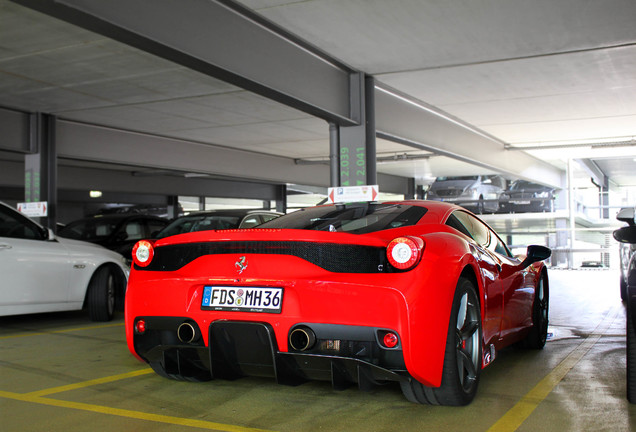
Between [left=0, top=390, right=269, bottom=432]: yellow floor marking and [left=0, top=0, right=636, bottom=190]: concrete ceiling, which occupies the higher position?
[left=0, top=0, right=636, bottom=190]: concrete ceiling

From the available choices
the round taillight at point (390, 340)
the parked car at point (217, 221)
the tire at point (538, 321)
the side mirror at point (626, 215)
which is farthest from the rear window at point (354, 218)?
the parked car at point (217, 221)

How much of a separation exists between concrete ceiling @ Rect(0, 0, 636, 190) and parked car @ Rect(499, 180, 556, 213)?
8965 mm

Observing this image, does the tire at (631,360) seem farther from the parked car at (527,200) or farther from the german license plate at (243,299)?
the parked car at (527,200)

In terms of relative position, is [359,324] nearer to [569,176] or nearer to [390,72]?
[390,72]

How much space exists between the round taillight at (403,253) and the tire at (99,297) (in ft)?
16.1

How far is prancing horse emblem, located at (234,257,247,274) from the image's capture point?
3268 millimetres

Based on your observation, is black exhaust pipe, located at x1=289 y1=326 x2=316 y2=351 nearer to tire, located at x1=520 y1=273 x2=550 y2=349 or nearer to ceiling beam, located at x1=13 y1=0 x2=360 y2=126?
tire, located at x1=520 y1=273 x2=550 y2=349

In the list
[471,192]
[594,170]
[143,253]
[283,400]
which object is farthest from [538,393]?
[594,170]

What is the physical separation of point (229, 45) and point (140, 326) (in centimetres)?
388

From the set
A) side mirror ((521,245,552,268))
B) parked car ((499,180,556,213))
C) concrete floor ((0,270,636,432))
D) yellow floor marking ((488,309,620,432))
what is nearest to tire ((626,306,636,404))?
concrete floor ((0,270,636,432))

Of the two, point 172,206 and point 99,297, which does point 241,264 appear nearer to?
point 99,297

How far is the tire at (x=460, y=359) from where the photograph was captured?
3.18m

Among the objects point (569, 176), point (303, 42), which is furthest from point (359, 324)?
point (569, 176)

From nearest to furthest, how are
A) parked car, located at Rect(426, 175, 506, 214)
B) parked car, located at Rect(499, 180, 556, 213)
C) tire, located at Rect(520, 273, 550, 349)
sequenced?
tire, located at Rect(520, 273, 550, 349), parked car, located at Rect(499, 180, 556, 213), parked car, located at Rect(426, 175, 506, 214)
